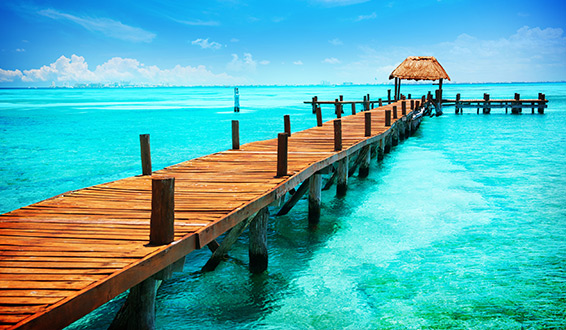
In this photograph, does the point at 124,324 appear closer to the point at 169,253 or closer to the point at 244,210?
the point at 169,253

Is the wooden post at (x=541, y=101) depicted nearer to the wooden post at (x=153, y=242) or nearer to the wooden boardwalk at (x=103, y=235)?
the wooden boardwalk at (x=103, y=235)

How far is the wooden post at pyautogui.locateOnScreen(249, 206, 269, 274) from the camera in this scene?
6137 mm

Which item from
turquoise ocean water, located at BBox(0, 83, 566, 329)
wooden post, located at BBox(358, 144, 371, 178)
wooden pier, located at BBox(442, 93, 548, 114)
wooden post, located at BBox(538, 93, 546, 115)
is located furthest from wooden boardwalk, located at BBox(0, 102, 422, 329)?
wooden post, located at BBox(538, 93, 546, 115)

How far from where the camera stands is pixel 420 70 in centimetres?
3194

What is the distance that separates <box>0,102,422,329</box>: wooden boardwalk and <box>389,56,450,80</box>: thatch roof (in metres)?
26.2

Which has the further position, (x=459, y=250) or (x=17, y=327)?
(x=459, y=250)

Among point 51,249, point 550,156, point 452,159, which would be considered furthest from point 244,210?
point 550,156

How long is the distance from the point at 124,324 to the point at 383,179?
10.1m

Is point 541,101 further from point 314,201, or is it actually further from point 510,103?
→ point 314,201

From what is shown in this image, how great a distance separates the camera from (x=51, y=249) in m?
3.81

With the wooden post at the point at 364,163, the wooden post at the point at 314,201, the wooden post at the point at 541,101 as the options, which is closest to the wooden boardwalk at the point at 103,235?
the wooden post at the point at 314,201

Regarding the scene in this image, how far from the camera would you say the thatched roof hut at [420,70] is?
31.6 metres

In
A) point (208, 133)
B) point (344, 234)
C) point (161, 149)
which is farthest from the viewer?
point (208, 133)

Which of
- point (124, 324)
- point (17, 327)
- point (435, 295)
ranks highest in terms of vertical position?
point (17, 327)
